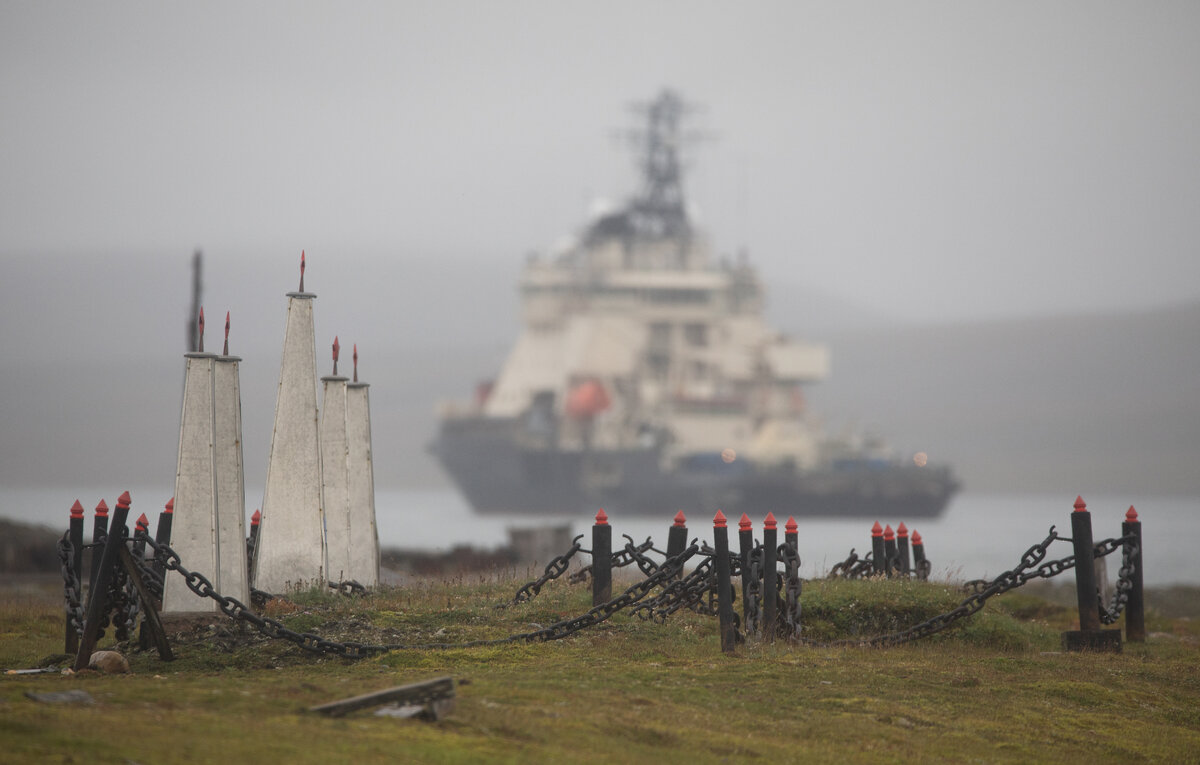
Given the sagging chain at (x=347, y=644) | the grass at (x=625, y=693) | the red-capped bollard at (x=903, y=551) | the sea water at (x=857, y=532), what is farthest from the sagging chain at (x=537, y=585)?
the sea water at (x=857, y=532)

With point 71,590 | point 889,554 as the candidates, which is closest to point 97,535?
point 71,590

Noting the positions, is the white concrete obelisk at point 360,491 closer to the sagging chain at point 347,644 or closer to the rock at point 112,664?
the sagging chain at point 347,644

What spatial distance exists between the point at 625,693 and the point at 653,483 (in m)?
80.3

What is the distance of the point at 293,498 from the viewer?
1319cm

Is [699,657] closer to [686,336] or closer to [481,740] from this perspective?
[481,740]

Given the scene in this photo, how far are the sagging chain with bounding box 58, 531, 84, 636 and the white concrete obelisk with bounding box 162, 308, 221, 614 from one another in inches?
30.3

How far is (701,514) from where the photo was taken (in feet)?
306

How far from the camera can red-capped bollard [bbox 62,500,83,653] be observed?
11055 mm

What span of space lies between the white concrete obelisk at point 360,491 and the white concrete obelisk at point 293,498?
2.75 feet

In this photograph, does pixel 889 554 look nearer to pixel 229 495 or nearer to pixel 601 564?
pixel 601 564

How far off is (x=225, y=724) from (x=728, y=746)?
2.91m

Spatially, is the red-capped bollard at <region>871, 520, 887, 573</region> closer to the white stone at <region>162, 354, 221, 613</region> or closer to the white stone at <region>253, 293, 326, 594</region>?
the white stone at <region>253, 293, 326, 594</region>

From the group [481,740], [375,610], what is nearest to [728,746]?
[481,740]

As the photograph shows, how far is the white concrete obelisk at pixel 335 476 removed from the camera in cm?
1406
